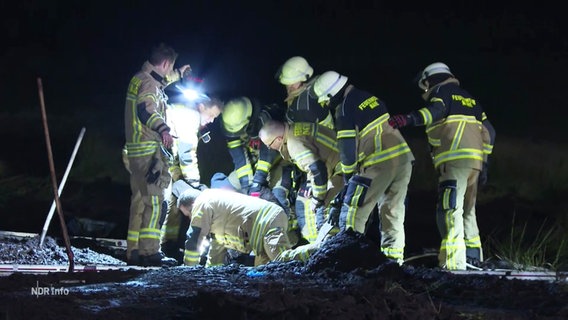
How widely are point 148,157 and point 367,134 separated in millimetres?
2261

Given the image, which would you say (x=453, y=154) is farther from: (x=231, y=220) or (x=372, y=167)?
(x=231, y=220)

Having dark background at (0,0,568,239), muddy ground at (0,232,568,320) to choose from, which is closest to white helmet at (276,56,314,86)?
muddy ground at (0,232,568,320)

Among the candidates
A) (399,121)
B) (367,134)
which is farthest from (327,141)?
(399,121)

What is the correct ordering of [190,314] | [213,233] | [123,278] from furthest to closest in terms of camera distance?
[213,233]
[123,278]
[190,314]

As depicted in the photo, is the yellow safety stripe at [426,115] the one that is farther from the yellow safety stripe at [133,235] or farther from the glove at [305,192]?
the yellow safety stripe at [133,235]

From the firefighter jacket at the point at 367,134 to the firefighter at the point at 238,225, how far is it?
3.26ft

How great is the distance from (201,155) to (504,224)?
531cm

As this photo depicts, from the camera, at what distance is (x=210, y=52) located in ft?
60.9

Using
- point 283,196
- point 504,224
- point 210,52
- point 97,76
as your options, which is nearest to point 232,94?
point 210,52

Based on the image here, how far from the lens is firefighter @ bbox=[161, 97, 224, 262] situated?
352 inches

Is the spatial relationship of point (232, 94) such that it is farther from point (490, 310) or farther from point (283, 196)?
point (490, 310)

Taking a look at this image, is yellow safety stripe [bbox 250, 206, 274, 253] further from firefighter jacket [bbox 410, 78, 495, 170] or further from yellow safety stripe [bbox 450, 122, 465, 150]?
yellow safety stripe [bbox 450, 122, 465, 150]

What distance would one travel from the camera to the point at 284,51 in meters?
18.6

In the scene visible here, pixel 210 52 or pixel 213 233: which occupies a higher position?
pixel 210 52
